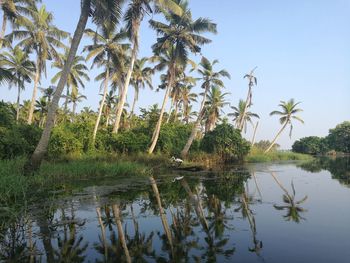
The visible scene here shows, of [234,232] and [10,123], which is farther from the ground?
[10,123]

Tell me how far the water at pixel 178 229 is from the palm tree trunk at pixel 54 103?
3729 millimetres

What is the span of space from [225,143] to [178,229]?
98.7 feet

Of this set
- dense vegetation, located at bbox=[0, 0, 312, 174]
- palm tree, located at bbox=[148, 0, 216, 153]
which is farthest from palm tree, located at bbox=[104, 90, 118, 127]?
palm tree, located at bbox=[148, 0, 216, 153]

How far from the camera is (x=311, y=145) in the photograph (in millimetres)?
82188

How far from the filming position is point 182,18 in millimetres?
29625

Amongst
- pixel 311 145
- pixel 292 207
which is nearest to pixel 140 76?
pixel 292 207

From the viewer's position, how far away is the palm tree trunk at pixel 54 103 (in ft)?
50.6

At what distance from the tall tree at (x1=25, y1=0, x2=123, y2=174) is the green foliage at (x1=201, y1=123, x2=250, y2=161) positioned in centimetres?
2266

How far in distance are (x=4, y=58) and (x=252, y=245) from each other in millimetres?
38795

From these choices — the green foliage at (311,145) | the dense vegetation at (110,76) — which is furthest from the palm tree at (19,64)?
the green foliage at (311,145)

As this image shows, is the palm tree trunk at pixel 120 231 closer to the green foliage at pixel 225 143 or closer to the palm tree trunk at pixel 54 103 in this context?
the palm tree trunk at pixel 54 103

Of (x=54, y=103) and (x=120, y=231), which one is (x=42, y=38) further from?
(x=120, y=231)

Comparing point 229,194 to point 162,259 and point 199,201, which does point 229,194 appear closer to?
point 199,201

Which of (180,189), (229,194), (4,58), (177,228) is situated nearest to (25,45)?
(4,58)
